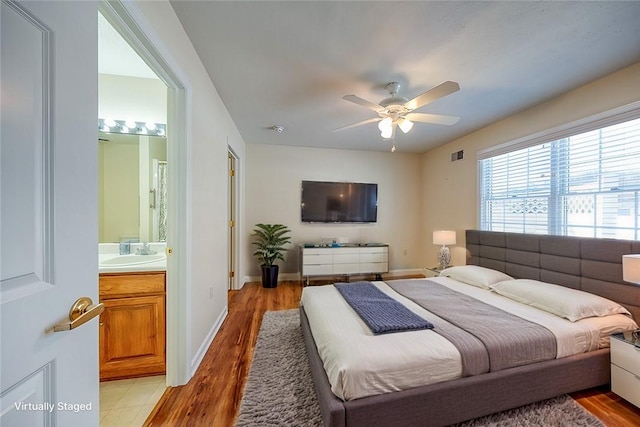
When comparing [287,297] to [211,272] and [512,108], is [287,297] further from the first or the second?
[512,108]

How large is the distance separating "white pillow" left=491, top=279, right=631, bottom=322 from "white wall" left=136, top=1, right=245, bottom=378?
282 cm

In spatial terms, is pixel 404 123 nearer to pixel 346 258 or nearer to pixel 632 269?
pixel 632 269

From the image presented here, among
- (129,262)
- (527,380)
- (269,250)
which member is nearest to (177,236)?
(129,262)

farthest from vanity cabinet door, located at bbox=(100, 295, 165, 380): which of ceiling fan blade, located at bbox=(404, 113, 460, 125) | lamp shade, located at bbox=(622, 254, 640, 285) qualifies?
lamp shade, located at bbox=(622, 254, 640, 285)

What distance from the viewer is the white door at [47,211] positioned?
0.48 m

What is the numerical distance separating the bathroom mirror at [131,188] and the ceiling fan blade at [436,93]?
2325 mm

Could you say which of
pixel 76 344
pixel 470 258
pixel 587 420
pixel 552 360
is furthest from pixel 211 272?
pixel 470 258

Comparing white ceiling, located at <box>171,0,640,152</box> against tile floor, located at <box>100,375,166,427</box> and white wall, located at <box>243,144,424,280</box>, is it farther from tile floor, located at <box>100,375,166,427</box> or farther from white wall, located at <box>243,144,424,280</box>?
tile floor, located at <box>100,375,166,427</box>

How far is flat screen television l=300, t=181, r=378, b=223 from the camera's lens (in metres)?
4.37

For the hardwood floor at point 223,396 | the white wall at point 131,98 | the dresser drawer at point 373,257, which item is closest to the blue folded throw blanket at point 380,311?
the hardwood floor at point 223,396

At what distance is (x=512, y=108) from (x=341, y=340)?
123 inches

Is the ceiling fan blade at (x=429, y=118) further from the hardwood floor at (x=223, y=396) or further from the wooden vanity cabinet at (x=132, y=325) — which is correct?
the wooden vanity cabinet at (x=132, y=325)

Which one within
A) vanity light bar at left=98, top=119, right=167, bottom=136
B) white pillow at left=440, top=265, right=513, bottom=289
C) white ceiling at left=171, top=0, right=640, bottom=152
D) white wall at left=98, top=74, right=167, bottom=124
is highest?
white ceiling at left=171, top=0, right=640, bottom=152

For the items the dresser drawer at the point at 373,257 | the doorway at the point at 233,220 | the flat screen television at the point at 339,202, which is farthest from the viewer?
the flat screen television at the point at 339,202
